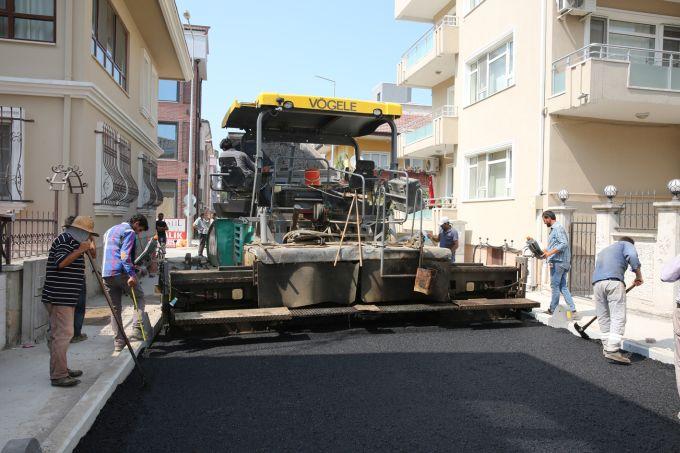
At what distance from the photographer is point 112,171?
10.3m

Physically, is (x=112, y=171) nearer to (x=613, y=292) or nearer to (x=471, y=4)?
(x=613, y=292)

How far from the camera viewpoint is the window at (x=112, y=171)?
378 inches

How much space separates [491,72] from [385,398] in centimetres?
1304

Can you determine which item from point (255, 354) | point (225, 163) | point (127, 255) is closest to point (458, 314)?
point (255, 354)

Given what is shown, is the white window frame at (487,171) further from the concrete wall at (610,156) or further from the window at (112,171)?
the window at (112,171)

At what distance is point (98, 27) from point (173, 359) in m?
7.24

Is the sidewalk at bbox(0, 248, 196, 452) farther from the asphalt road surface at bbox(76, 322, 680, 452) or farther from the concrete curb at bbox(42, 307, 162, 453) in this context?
the asphalt road surface at bbox(76, 322, 680, 452)

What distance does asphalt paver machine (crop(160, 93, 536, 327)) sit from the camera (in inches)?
245

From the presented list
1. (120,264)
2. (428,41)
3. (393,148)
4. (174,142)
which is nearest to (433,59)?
(428,41)

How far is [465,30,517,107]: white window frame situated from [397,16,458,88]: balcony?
121cm

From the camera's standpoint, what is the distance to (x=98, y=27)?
10086mm

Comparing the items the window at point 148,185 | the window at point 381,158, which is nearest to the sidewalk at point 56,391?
the window at point 381,158

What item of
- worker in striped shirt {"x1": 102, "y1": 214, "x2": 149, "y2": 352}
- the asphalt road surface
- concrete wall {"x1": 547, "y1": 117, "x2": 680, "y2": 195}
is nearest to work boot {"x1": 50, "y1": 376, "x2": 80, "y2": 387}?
the asphalt road surface

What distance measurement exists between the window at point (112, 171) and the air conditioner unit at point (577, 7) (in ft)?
33.0
